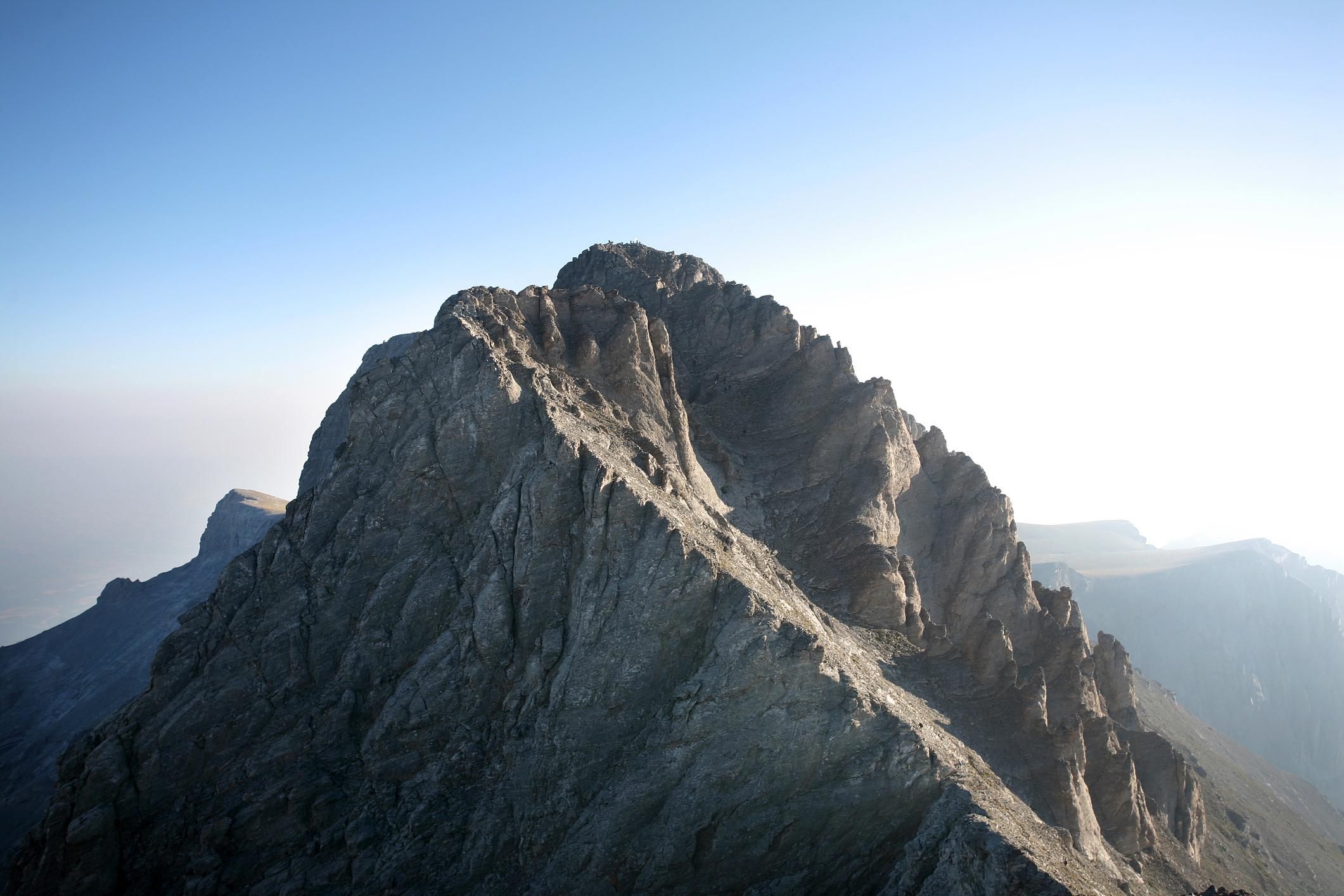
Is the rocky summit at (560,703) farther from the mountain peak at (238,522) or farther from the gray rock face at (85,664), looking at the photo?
the mountain peak at (238,522)

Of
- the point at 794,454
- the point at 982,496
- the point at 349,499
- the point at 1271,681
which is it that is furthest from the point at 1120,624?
the point at 349,499

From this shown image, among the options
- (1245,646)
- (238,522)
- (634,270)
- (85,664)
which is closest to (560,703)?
(634,270)

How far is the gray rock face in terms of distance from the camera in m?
73.1

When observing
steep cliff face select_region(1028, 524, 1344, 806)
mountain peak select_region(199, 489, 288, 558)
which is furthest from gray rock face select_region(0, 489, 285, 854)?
steep cliff face select_region(1028, 524, 1344, 806)

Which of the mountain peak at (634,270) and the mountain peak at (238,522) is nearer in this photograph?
the mountain peak at (634,270)

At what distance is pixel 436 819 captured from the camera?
3045 cm

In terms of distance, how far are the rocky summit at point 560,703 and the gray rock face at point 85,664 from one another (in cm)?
5270

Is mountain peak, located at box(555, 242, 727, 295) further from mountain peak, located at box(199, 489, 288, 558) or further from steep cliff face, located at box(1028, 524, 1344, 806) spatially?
steep cliff face, located at box(1028, 524, 1344, 806)

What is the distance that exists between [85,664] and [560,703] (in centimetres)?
10731

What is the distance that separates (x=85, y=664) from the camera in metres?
95.8

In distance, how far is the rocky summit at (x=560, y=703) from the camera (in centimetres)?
2780

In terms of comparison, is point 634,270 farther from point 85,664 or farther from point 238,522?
point 85,664

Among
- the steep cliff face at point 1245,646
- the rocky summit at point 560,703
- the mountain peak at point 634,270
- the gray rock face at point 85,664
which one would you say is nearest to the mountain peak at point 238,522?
the gray rock face at point 85,664

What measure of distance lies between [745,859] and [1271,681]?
208951mm
